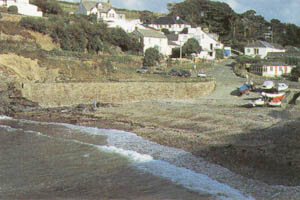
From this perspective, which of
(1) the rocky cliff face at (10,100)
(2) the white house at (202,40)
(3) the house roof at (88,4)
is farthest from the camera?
(3) the house roof at (88,4)

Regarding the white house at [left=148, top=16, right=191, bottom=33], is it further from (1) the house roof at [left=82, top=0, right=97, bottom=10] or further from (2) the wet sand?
(2) the wet sand

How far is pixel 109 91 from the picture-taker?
39.8 meters

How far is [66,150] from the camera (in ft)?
64.1

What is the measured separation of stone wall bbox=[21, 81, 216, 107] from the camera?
3634 centimetres

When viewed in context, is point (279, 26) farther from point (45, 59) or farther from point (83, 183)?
point (83, 183)

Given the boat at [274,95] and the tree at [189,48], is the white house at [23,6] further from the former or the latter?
the boat at [274,95]

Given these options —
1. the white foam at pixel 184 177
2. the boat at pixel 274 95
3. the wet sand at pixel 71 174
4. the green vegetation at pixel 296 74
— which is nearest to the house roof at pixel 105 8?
the green vegetation at pixel 296 74

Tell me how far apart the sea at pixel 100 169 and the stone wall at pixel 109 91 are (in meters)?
13.1

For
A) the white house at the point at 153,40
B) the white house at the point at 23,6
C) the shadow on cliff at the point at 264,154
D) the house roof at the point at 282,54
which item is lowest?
the shadow on cliff at the point at 264,154

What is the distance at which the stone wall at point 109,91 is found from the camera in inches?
1431

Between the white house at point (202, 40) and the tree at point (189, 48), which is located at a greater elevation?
the white house at point (202, 40)

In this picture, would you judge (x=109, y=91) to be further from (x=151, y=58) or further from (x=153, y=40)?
(x=153, y=40)

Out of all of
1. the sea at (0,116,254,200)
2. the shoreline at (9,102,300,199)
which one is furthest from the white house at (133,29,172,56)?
the sea at (0,116,254,200)

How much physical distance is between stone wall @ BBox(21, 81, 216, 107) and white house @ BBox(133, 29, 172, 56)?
26.4 metres
